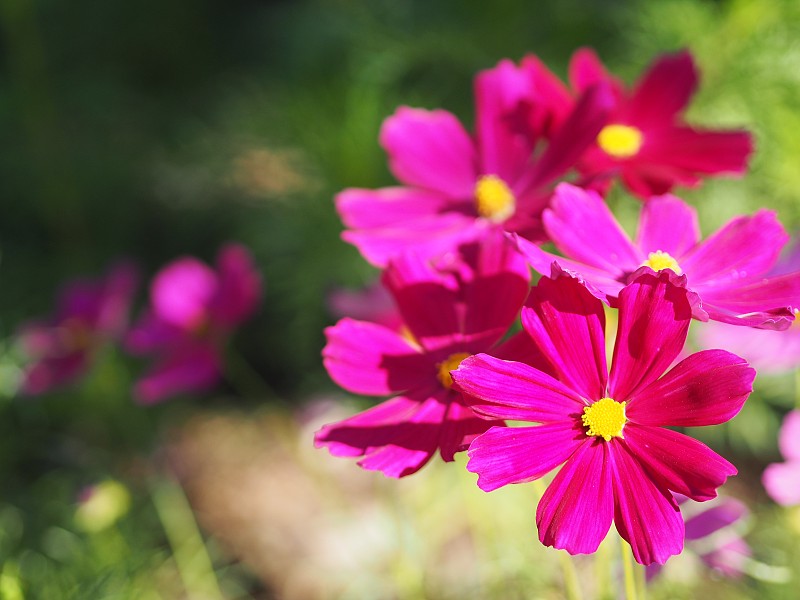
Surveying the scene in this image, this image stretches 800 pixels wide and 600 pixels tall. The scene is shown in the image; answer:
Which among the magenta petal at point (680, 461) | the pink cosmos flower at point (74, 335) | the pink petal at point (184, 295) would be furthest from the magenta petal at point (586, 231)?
the pink cosmos flower at point (74, 335)

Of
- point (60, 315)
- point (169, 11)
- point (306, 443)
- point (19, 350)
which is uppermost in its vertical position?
point (169, 11)

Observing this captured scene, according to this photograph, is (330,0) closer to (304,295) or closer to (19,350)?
(304,295)

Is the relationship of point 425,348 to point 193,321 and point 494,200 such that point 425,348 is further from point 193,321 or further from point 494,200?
point 193,321

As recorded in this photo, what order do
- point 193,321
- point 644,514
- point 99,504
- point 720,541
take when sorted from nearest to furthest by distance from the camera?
1. point 644,514
2. point 720,541
3. point 99,504
4. point 193,321

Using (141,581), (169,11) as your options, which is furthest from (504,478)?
(169,11)

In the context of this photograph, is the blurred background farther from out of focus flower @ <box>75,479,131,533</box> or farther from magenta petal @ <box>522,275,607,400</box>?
magenta petal @ <box>522,275,607,400</box>

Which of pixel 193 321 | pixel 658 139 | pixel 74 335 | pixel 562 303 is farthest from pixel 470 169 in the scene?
pixel 74 335
